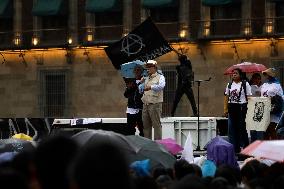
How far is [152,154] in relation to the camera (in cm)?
1650

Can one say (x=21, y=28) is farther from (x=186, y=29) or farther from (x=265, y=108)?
(x=265, y=108)

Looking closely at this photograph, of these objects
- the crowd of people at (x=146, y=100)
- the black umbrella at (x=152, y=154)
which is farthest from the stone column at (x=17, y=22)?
the black umbrella at (x=152, y=154)

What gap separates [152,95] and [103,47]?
1010 inches

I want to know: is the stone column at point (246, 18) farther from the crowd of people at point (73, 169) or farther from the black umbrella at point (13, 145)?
the crowd of people at point (73, 169)

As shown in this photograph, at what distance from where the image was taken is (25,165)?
8.59 metres

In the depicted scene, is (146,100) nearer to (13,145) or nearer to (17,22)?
(13,145)

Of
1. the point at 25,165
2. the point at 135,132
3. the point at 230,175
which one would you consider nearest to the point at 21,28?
the point at 135,132

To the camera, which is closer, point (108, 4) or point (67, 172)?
point (67, 172)

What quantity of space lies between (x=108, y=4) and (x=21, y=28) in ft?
17.8

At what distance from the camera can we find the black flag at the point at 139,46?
25.4m

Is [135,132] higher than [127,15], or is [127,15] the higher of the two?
[127,15]

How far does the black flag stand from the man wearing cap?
3.13m

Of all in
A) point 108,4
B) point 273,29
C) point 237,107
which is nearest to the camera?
point 237,107

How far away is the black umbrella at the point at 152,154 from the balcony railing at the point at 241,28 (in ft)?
88.9
